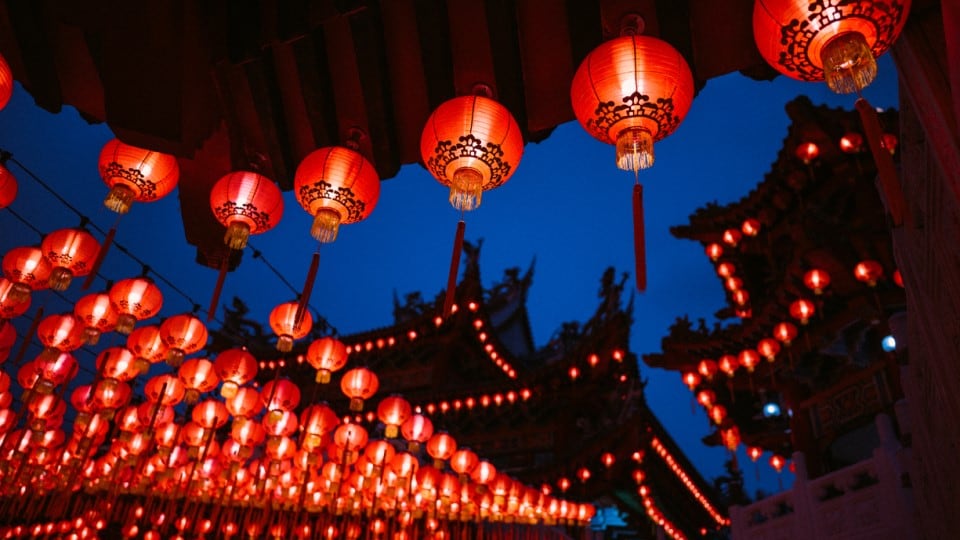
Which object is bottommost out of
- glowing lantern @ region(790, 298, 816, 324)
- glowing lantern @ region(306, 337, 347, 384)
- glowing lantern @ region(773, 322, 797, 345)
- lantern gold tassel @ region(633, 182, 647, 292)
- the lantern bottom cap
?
lantern gold tassel @ region(633, 182, 647, 292)

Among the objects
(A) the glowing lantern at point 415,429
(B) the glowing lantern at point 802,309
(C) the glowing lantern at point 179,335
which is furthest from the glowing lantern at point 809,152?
(C) the glowing lantern at point 179,335

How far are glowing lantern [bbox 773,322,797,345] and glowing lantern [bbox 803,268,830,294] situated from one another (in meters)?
0.60

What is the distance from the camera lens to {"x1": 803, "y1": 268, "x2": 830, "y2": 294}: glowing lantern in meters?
8.08

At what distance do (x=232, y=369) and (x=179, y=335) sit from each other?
748mm

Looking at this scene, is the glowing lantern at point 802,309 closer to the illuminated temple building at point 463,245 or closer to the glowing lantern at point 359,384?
the illuminated temple building at point 463,245

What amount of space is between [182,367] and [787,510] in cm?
725

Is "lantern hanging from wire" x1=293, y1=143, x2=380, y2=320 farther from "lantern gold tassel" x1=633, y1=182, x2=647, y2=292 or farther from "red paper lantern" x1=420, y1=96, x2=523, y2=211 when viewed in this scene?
"lantern gold tassel" x1=633, y1=182, x2=647, y2=292

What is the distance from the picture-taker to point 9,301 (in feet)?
16.5

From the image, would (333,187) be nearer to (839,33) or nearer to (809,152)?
(839,33)

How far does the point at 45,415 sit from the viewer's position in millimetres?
7145

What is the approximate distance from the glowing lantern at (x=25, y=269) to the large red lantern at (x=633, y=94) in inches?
188

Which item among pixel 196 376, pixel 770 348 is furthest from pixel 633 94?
pixel 770 348

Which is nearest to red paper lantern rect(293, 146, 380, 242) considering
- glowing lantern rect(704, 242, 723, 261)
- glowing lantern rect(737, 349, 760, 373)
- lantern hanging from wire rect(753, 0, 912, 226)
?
lantern hanging from wire rect(753, 0, 912, 226)

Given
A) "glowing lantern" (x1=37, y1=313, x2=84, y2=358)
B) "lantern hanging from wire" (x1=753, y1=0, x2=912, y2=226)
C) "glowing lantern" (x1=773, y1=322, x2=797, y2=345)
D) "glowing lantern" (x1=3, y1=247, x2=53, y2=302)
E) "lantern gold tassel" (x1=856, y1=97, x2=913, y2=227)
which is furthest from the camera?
"glowing lantern" (x1=773, y1=322, x2=797, y2=345)
